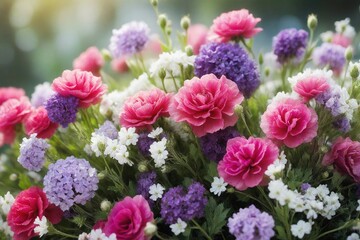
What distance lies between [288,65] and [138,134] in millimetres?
376

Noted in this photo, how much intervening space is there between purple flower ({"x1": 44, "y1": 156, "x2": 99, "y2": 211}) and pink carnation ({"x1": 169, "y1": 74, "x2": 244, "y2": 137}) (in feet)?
0.55

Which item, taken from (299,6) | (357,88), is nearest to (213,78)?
(357,88)

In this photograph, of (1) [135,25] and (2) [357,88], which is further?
(1) [135,25]

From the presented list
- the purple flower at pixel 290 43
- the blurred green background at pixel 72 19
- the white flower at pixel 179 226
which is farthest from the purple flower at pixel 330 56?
the blurred green background at pixel 72 19

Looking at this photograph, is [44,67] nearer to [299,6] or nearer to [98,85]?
[299,6]

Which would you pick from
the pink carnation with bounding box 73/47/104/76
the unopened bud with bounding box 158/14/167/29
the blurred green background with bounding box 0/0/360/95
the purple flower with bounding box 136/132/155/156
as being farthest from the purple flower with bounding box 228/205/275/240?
the blurred green background with bounding box 0/0/360/95

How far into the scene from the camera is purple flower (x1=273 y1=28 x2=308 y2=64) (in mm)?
1014

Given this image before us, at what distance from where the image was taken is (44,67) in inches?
102

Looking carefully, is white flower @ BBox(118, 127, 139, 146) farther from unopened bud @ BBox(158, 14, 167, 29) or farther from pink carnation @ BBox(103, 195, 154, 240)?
unopened bud @ BBox(158, 14, 167, 29)

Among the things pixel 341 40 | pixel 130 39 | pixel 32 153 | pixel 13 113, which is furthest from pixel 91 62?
pixel 341 40

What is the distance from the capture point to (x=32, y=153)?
0.87m

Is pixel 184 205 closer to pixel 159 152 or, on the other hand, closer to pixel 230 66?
pixel 159 152

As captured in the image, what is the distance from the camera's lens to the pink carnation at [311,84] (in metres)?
0.81

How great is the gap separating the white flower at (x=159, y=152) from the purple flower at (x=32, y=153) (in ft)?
0.67
